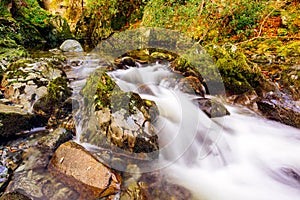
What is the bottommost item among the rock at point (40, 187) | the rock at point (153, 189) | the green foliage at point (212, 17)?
the rock at point (40, 187)

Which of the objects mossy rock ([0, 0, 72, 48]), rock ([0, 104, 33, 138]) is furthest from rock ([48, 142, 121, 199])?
mossy rock ([0, 0, 72, 48])

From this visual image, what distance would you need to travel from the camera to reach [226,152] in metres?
3.58

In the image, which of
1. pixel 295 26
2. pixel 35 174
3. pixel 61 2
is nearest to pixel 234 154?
pixel 35 174

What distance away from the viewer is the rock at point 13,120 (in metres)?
3.41

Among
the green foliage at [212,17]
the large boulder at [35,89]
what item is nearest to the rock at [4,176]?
the large boulder at [35,89]

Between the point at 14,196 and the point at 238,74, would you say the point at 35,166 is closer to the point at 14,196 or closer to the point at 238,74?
the point at 14,196

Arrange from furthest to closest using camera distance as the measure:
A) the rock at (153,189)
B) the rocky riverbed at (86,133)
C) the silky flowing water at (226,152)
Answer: the silky flowing water at (226,152) → the rocky riverbed at (86,133) → the rock at (153,189)

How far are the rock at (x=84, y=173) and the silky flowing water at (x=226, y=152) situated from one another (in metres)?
0.66

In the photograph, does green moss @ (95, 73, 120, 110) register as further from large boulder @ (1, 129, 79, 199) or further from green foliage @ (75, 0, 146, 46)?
green foliage @ (75, 0, 146, 46)

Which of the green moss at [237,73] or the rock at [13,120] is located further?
the green moss at [237,73]

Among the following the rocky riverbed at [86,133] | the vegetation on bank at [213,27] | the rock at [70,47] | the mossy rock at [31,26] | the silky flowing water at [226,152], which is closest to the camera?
the rocky riverbed at [86,133]

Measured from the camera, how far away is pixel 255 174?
127 inches

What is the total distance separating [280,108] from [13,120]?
505 centimetres

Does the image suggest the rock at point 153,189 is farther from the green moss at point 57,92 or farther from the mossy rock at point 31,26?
the mossy rock at point 31,26
